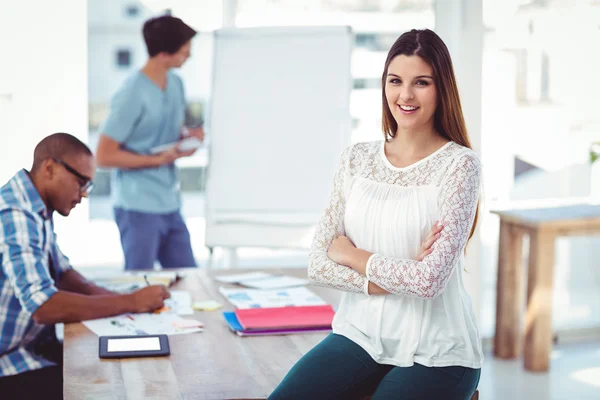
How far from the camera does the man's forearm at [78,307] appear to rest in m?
2.13

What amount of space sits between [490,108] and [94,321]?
235 cm

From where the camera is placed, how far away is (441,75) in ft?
6.07

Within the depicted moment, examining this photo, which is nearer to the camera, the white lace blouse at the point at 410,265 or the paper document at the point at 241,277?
the white lace blouse at the point at 410,265

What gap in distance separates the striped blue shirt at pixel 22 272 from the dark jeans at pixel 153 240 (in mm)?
957

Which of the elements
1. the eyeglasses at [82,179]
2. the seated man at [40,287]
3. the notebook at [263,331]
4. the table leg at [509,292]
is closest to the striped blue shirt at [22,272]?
the seated man at [40,287]

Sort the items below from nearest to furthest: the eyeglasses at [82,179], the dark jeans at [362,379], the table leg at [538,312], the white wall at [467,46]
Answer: the dark jeans at [362,379], the eyeglasses at [82,179], the white wall at [467,46], the table leg at [538,312]

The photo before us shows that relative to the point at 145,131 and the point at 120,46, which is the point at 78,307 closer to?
the point at 145,131

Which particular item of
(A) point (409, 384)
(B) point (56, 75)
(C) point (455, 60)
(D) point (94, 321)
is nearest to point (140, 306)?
(D) point (94, 321)

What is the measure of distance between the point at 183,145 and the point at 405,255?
1.76 m

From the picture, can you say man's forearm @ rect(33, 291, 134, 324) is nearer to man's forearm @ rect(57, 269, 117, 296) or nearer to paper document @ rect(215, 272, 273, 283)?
man's forearm @ rect(57, 269, 117, 296)

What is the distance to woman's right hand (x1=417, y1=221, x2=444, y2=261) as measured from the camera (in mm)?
1766

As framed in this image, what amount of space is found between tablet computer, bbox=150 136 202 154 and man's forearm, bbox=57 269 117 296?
93cm

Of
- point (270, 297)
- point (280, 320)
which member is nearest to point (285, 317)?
point (280, 320)

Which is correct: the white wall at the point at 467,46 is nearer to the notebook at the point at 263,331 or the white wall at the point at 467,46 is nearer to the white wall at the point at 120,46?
the white wall at the point at 120,46
